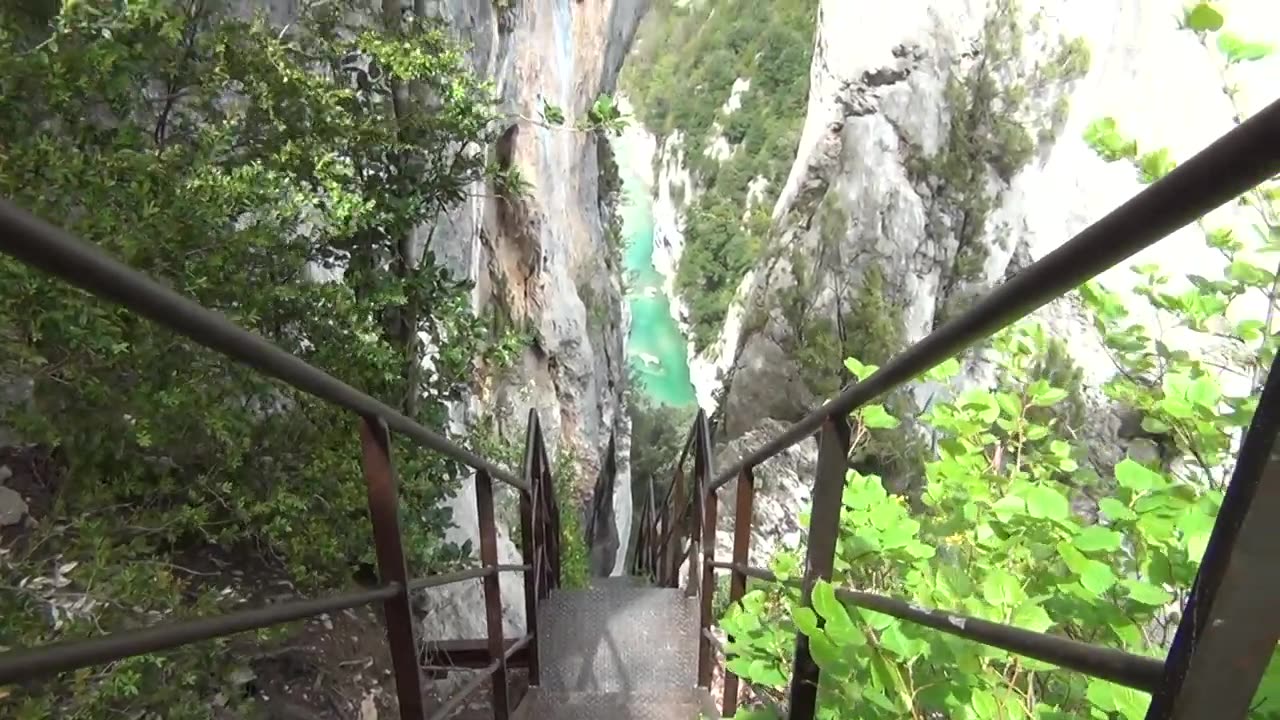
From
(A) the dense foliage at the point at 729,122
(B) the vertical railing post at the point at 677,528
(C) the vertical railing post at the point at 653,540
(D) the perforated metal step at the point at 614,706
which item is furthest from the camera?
(A) the dense foliage at the point at 729,122

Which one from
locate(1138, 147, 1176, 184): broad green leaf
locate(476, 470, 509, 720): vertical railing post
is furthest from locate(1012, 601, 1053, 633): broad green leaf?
locate(476, 470, 509, 720): vertical railing post

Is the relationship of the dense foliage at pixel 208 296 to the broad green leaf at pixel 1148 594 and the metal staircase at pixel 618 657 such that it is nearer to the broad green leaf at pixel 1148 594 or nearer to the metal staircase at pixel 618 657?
the metal staircase at pixel 618 657

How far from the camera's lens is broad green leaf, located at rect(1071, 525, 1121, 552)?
3.13 ft

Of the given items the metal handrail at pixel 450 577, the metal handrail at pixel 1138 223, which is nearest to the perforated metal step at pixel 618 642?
the metal handrail at pixel 450 577

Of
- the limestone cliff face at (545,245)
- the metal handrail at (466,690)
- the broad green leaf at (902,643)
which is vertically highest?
the limestone cliff face at (545,245)

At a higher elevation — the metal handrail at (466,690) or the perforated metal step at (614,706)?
the metal handrail at (466,690)

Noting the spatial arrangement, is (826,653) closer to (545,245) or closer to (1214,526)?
(1214,526)

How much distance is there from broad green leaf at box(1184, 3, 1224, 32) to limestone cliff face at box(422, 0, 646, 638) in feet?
11.0

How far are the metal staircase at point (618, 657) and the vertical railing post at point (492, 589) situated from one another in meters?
0.47

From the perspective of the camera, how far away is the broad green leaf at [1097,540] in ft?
3.13

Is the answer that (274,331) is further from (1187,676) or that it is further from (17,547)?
(1187,676)

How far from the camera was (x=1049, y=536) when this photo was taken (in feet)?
3.92

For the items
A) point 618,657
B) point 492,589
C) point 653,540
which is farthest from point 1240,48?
point 653,540

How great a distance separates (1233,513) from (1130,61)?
61.2ft
